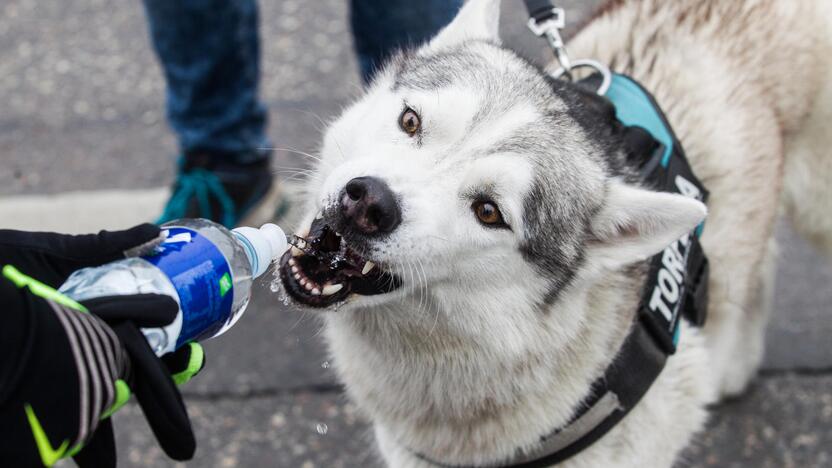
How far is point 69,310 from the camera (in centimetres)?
121

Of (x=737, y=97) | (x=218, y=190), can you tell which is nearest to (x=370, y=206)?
(x=737, y=97)

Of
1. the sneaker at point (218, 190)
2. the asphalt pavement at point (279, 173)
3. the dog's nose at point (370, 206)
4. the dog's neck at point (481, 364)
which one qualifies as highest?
the dog's nose at point (370, 206)

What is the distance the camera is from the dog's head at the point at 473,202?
6.07 ft

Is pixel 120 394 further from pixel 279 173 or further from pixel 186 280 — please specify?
pixel 279 173

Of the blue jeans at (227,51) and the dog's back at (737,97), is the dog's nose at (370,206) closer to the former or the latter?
the dog's back at (737,97)

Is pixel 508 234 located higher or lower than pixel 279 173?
higher

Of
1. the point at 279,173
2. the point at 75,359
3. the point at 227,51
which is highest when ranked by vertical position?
the point at 75,359

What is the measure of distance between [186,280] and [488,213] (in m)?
0.77

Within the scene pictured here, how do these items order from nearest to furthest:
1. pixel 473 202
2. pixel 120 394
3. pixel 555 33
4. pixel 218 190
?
pixel 120 394 < pixel 473 202 < pixel 555 33 < pixel 218 190

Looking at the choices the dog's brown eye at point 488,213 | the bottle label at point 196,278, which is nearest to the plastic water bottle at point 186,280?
the bottle label at point 196,278

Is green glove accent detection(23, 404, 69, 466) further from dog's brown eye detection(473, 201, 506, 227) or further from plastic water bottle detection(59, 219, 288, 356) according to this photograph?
dog's brown eye detection(473, 201, 506, 227)

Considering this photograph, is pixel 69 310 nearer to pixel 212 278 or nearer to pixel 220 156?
pixel 212 278

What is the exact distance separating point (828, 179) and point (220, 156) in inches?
101

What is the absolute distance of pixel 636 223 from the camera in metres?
2.09
